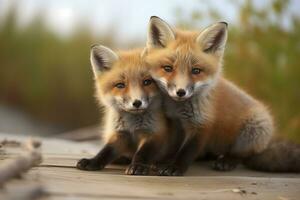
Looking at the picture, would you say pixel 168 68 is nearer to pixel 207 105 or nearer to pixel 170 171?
pixel 207 105

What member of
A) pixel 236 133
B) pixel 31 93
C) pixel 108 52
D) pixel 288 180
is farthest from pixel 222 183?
pixel 31 93

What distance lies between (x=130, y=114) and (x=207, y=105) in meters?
0.49

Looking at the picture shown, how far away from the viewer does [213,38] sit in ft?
12.4

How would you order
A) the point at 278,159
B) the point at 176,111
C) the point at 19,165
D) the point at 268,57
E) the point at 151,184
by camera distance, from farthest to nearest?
the point at 268,57
the point at 278,159
the point at 176,111
the point at 151,184
the point at 19,165

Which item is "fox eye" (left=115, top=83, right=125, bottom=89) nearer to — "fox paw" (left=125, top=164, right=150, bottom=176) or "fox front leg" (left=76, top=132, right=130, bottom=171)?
"fox front leg" (left=76, top=132, right=130, bottom=171)

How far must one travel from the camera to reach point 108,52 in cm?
381

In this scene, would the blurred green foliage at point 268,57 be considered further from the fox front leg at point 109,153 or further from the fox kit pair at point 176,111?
the fox front leg at point 109,153

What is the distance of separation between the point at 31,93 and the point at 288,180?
24.8 ft

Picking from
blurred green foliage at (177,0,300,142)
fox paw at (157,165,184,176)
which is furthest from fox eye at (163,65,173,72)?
blurred green foliage at (177,0,300,142)

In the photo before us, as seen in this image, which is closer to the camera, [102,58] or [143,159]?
[143,159]

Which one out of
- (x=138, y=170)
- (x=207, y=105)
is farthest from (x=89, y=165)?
(x=207, y=105)

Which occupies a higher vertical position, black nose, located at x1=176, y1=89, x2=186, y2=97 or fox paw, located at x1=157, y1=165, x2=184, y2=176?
black nose, located at x1=176, y1=89, x2=186, y2=97

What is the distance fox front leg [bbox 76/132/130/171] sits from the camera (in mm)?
3559

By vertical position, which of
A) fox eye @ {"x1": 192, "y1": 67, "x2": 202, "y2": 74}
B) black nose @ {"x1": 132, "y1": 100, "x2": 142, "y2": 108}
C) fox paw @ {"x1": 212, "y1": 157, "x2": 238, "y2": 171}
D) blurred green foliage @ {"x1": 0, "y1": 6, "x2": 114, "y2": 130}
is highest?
blurred green foliage @ {"x1": 0, "y1": 6, "x2": 114, "y2": 130}
